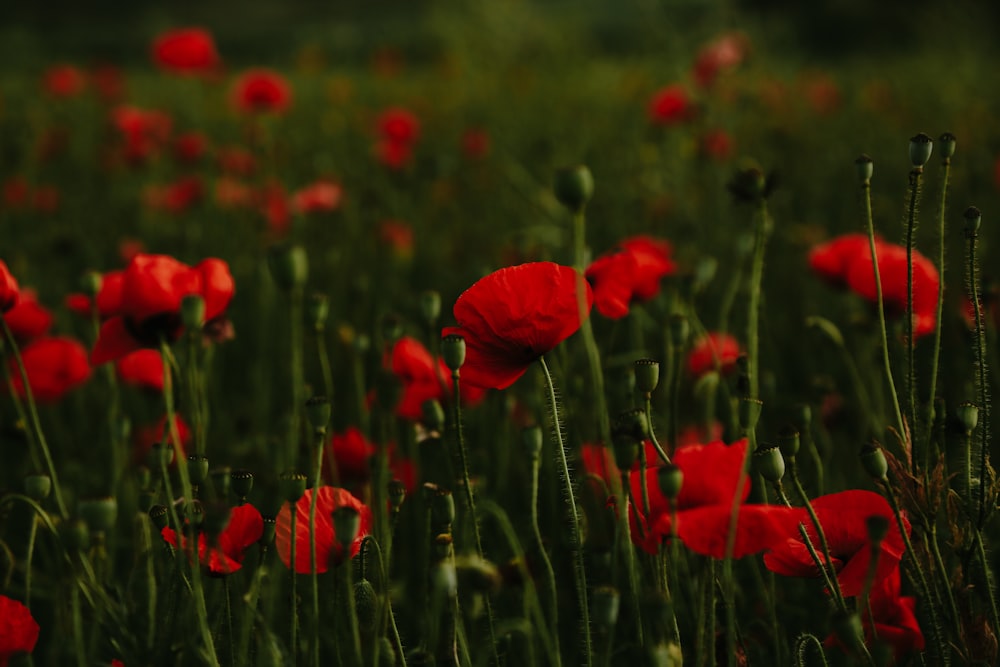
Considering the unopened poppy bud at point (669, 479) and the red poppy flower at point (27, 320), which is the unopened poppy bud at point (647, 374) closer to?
the unopened poppy bud at point (669, 479)

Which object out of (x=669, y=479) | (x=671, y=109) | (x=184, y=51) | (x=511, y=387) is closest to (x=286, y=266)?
(x=669, y=479)

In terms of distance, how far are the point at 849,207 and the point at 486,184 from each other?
4.66 ft

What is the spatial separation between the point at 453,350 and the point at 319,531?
9.7 inches

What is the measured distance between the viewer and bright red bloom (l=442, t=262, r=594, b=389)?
101 cm

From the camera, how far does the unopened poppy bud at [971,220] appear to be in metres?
0.98

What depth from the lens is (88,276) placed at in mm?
1447

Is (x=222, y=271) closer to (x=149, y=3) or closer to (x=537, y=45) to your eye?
(x=537, y=45)

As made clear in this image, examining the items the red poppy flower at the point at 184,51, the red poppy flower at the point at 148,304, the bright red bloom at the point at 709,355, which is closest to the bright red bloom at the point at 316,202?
the red poppy flower at the point at 184,51

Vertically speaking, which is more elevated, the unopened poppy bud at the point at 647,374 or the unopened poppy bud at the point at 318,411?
the unopened poppy bud at the point at 647,374

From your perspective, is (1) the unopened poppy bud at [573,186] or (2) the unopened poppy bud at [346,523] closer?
(2) the unopened poppy bud at [346,523]

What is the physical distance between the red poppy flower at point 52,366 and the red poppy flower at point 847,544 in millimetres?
1278

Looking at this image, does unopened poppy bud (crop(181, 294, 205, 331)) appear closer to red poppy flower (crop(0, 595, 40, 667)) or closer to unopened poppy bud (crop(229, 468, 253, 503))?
unopened poppy bud (crop(229, 468, 253, 503))

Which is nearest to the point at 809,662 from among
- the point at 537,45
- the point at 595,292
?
the point at 595,292

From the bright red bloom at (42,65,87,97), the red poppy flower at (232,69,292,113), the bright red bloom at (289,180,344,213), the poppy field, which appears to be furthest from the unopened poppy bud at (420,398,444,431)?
the bright red bloom at (42,65,87,97)
